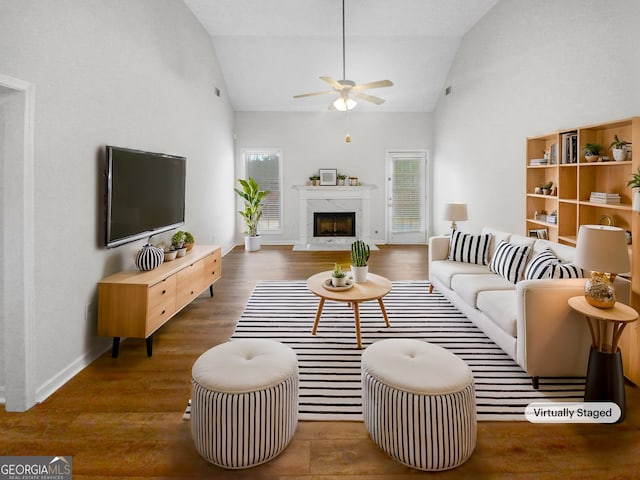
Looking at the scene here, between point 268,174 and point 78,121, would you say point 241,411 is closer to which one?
point 78,121

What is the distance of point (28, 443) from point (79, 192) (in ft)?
5.51

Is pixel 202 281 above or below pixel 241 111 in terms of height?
below

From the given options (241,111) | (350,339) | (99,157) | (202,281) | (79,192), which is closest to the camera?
(79,192)

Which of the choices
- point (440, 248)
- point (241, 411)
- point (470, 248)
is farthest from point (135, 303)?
point (470, 248)

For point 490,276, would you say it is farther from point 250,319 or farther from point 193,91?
point 193,91

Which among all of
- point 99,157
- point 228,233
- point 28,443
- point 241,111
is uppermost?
point 241,111

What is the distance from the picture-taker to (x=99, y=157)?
312 cm

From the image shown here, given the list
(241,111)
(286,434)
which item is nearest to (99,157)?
(286,434)

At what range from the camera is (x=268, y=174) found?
8.75 meters

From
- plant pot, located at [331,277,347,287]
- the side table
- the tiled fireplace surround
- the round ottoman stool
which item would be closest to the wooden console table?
the round ottoman stool

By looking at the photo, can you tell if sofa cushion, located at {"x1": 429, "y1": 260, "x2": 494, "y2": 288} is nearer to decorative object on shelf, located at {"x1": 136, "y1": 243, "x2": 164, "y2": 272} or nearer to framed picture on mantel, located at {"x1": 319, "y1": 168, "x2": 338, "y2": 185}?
decorative object on shelf, located at {"x1": 136, "y1": 243, "x2": 164, "y2": 272}

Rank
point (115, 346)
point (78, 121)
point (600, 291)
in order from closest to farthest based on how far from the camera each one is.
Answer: point (600, 291), point (78, 121), point (115, 346)

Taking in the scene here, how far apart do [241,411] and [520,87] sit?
495cm

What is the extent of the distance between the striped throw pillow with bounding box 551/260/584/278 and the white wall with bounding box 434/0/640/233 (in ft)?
4.33
